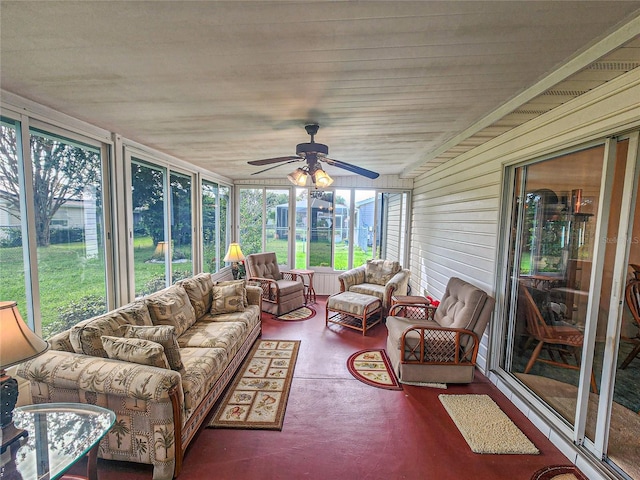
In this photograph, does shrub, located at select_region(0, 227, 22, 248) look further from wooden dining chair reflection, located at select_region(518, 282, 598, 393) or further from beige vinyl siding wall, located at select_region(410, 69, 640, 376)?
wooden dining chair reflection, located at select_region(518, 282, 598, 393)

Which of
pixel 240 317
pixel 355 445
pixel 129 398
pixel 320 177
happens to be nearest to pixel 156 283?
pixel 240 317

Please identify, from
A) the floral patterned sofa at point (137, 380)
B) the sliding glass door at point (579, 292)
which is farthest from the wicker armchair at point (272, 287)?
the sliding glass door at point (579, 292)

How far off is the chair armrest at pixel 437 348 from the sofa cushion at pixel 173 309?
219 cm

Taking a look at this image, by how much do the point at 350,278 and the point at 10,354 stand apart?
407 cm

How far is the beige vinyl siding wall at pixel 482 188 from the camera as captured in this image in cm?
173

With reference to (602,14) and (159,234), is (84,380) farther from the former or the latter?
(602,14)

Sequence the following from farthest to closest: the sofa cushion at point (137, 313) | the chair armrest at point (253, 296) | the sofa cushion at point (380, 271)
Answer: the sofa cushion at point (380, 271), the chair armrest at point (253, 296), the sofa cushion at point (137, 313)

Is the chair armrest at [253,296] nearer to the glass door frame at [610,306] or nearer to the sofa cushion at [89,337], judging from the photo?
the sofa cushion at [89,337]

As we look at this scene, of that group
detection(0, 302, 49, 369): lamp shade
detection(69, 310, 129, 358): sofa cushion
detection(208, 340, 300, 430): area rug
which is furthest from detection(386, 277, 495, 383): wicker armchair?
detection(0, 302, 49, 369): lamp shade

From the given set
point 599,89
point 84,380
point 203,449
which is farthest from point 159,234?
point 599,89

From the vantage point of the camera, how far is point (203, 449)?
6.48 ft

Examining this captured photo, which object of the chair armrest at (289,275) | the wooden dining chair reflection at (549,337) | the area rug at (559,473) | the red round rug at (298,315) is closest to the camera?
the area rug at (559,473)

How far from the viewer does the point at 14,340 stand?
4.60 feet

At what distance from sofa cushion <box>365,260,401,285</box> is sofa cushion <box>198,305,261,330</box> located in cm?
232
